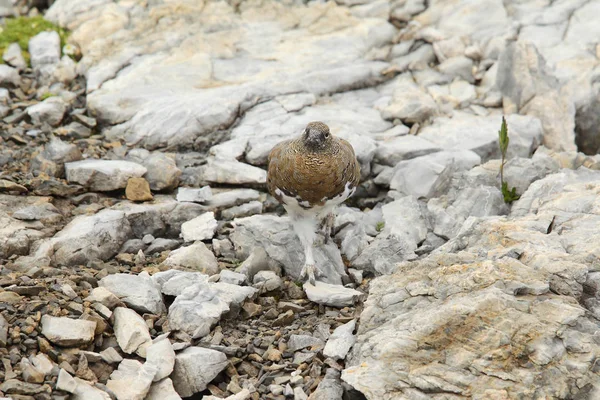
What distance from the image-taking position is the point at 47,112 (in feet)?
33.1

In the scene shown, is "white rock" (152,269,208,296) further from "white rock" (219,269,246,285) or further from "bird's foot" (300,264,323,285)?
"bird's foot" (300,264,323,285)

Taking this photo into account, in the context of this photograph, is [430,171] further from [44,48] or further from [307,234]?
[44,48]

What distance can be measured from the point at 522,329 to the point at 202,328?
2.99m

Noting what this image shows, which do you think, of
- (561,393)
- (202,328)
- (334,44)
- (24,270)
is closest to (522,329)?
(561,393)

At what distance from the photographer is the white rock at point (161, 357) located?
558 cm

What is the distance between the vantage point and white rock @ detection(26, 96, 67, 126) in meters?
10.0

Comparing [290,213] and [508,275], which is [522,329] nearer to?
[508,275]

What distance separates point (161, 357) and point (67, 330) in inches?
34.5

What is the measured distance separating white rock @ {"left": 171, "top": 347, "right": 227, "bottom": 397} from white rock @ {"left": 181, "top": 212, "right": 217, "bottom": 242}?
97.5 inches

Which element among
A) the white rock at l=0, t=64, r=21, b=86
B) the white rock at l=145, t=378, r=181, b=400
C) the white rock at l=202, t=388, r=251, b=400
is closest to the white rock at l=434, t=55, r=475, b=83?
the white rock at l=0, t=64, r=21, b=86

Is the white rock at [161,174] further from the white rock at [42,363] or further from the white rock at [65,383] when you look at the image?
the white rock at [65,383]

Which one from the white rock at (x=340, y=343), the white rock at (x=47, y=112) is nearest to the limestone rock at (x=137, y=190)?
the white rock at (x=47, y=112)

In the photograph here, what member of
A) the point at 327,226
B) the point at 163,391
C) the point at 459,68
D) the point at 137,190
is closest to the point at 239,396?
the point at 163,391

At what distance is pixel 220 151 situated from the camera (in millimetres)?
9742
